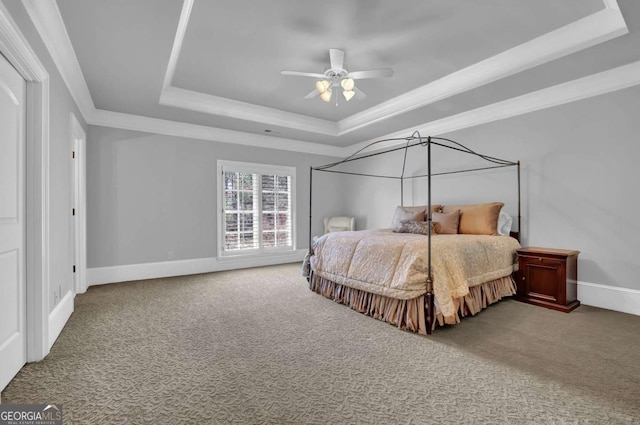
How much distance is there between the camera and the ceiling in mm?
2514

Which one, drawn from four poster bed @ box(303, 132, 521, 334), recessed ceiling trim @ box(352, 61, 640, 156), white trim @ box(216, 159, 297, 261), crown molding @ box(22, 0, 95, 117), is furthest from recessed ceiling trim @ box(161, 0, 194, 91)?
recessed ceiling trim @ box(352, 61, 640, 156)

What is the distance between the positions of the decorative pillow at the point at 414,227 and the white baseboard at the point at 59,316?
3.83 m

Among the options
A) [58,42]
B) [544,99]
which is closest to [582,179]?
[544,99]

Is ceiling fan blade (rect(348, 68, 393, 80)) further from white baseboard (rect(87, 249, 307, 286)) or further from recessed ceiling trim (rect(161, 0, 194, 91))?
white baseboard (rect(87, 249, 307, 286))

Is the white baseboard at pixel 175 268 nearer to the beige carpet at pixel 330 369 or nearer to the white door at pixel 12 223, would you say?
the beige carpet at pixel 330 369

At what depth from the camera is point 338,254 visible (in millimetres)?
3586

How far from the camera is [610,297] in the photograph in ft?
10.9

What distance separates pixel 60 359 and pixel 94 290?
7.18 ft

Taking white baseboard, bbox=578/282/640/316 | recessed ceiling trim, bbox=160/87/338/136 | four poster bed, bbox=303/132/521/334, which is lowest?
white baseboard, bbox=578/282/640/316

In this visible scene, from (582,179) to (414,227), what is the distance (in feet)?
6.34

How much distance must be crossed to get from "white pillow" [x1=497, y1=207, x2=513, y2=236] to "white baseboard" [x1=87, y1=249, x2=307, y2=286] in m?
3.69

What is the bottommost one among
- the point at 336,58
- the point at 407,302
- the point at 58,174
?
the point at 407,302

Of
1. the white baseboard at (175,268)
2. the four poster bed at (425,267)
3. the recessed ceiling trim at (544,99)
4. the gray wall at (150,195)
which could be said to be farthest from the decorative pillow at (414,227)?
the gray wall at (150,195)

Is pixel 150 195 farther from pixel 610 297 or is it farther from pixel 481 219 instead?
pixel 610 297
